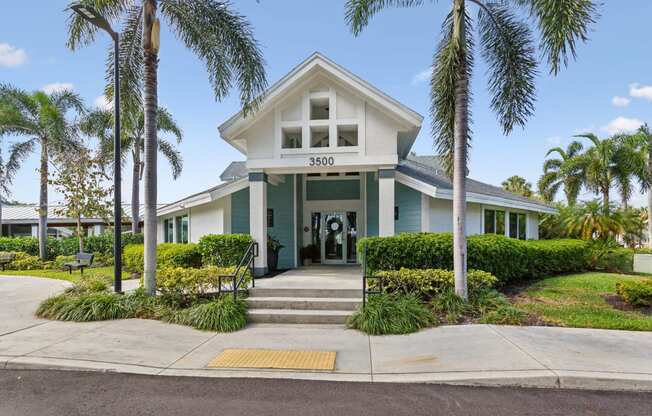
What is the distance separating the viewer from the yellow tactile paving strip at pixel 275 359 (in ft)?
18.3

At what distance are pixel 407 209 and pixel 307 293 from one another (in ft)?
19.5

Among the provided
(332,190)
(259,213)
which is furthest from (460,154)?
(332,190)

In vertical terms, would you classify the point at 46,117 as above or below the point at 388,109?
above

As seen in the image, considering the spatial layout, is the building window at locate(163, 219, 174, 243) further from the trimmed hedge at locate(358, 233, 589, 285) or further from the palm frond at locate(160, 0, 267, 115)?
the trimmed hedge at locate(358, 233, 589, 285)

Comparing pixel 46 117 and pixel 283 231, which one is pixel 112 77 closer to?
pixel 283 231

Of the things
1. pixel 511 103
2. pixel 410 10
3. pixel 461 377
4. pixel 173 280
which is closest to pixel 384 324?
pixel 461 377

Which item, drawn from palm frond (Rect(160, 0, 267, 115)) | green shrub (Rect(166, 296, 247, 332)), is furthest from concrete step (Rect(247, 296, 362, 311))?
palm frond (Rect(160, 0, 267, 115))

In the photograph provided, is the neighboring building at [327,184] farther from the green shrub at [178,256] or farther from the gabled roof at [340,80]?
the green shrub at [178,256]

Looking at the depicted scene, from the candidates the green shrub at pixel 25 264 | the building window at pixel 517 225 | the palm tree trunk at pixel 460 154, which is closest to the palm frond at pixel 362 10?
the palm tree trunk at pixel 460 154

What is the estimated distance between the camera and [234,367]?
18.2 feet

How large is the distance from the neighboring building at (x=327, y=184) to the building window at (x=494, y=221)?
0.13 ft

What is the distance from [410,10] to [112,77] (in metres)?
8.21

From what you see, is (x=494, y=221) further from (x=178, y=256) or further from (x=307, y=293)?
(x=178, y=256)

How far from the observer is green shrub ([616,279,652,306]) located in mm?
8895
